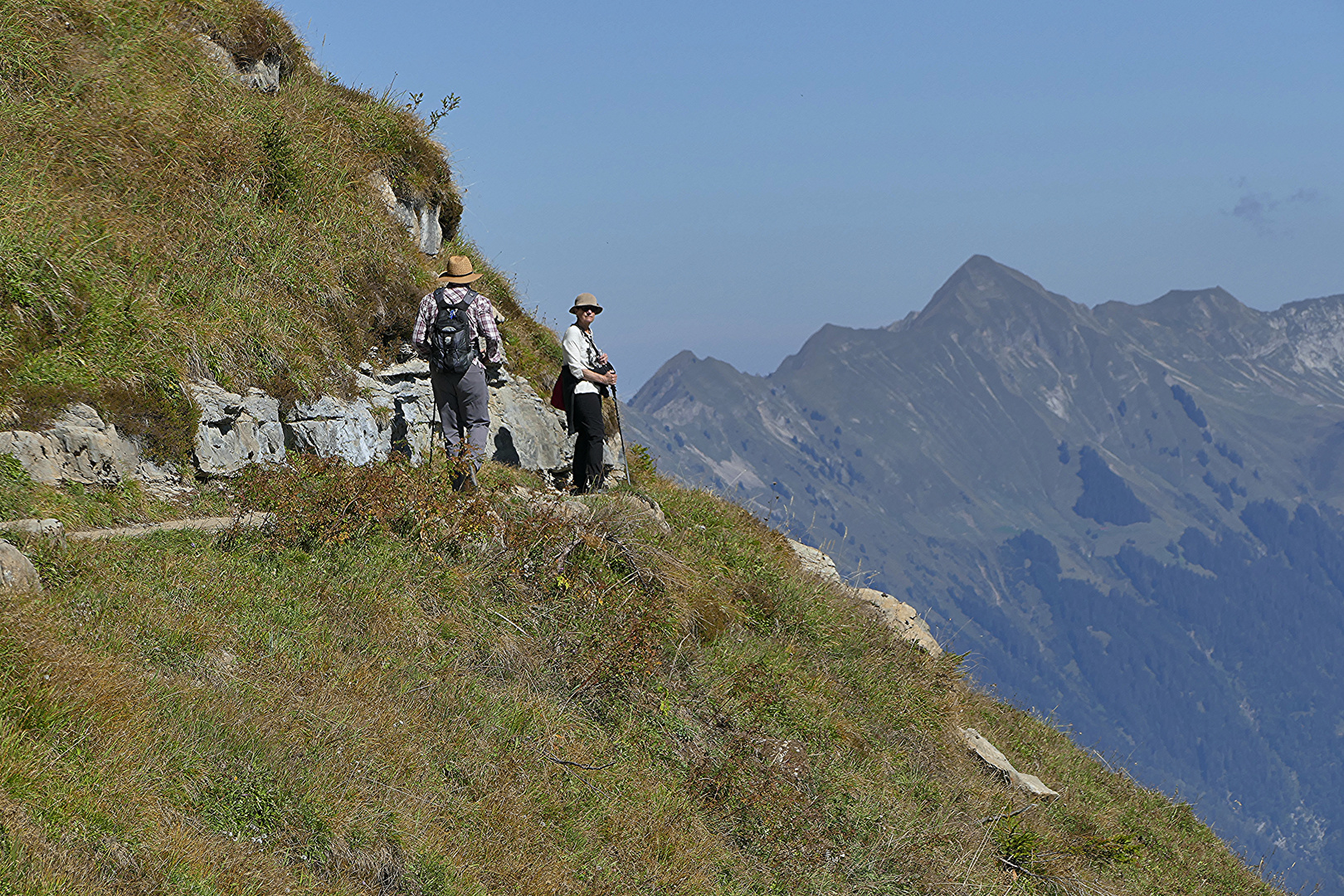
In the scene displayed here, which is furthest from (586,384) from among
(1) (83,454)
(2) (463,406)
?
(1) (83,454)

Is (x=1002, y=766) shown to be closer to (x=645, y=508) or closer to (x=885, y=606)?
(x=885, y=606)

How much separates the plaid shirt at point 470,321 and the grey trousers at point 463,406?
234 millimetres

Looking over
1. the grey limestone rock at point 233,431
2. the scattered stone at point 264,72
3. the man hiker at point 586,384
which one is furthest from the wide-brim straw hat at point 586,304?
the scattered stone at point 264,72

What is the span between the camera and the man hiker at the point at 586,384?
12555 millimetres

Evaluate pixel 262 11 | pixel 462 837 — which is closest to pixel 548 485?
pixel 462 837

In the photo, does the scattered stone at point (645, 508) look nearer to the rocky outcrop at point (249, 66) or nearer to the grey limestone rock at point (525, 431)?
the grey limestone rock at point (525, 431)

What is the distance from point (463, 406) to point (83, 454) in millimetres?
4163

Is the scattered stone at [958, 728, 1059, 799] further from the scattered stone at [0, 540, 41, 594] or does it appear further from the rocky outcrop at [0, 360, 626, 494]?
the scattered stone at [0, 540, 41, 594]

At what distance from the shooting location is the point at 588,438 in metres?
12.8

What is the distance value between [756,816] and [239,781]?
13.9 ft

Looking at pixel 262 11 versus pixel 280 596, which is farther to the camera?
pixel 262 11

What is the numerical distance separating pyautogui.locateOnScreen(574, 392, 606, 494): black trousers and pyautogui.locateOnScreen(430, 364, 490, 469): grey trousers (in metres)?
1.48

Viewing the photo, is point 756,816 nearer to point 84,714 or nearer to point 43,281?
point 84,714

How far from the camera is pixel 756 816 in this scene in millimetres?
7773
